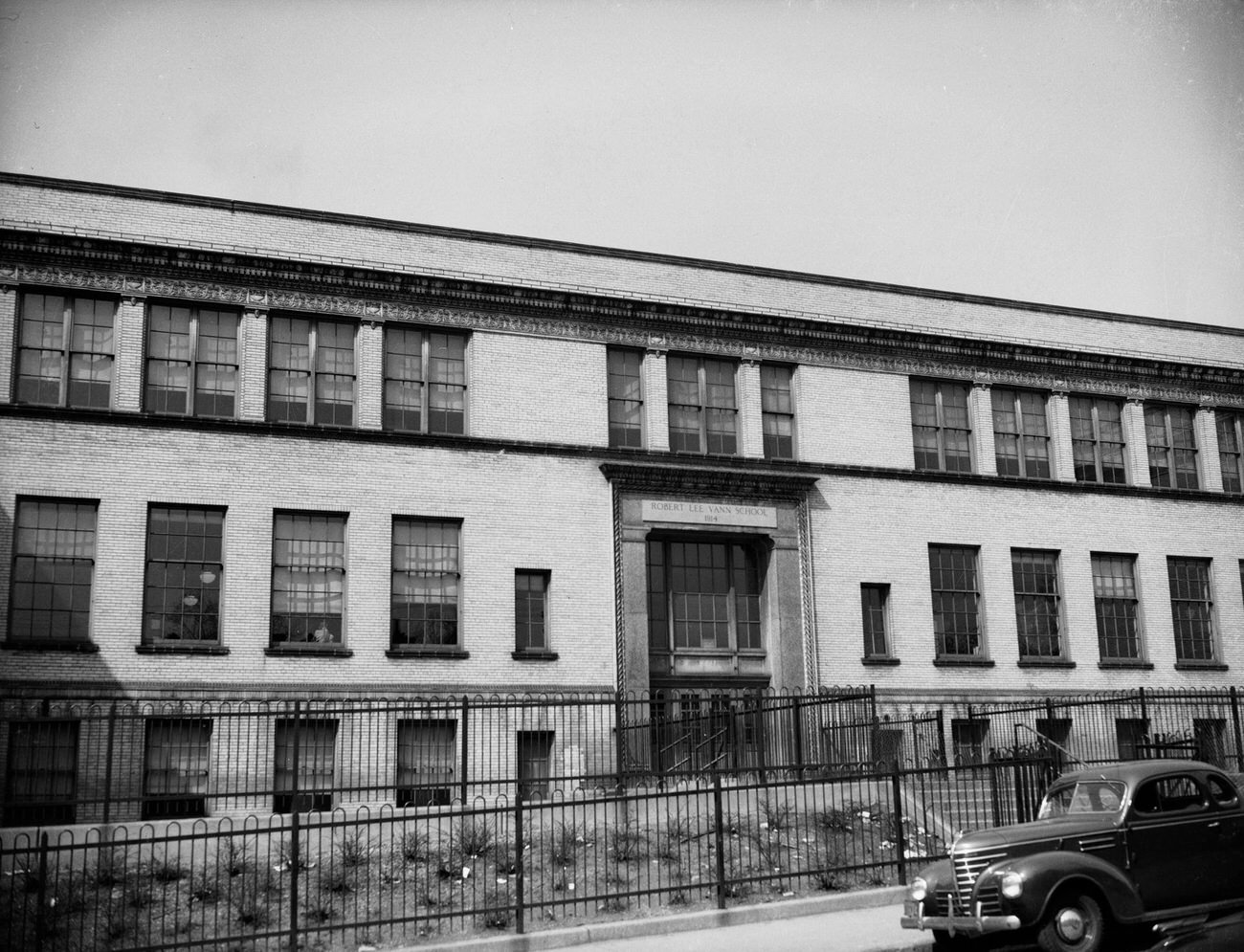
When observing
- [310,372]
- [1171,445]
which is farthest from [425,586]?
[1171,445]

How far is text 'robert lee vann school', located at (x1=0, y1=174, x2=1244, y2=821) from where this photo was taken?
2611 cm

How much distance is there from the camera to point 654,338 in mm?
31094

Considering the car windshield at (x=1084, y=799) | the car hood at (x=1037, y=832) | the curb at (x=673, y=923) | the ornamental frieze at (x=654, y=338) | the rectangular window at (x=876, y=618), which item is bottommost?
the curb at (x=673, y=923)

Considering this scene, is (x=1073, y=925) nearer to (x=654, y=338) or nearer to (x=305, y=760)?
(x=305, y=760)

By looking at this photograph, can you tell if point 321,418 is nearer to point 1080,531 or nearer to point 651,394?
point 651,394

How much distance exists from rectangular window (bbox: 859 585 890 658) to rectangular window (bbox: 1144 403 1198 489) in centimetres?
950

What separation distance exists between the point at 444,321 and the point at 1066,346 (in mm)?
17251

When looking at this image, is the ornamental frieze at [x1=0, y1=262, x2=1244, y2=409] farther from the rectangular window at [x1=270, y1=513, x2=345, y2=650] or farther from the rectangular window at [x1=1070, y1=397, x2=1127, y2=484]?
the rectangular window at [x1=270, y1=513, x2=345, y2=650]

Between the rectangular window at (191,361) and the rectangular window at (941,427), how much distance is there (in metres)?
16.7

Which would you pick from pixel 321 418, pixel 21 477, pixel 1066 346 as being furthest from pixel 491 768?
pixel 1066 346

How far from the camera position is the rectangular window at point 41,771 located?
925 inches

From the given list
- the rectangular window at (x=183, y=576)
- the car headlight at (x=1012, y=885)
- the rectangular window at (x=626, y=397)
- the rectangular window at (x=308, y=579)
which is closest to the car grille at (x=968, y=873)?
the car headlight at (x=1012, y=885)

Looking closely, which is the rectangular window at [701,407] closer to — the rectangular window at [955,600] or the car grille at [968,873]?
the rectangular window at [955,600]

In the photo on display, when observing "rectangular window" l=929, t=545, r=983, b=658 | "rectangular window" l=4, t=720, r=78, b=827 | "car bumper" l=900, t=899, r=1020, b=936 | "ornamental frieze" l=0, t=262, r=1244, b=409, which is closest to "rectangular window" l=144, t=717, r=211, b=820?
"rectangular window" l=4, t=720, r=78, b=827
